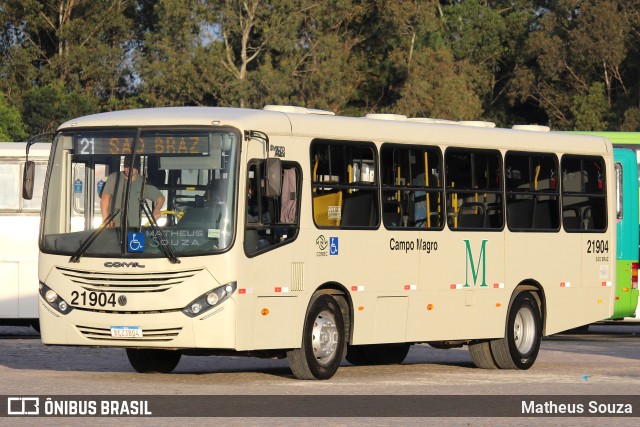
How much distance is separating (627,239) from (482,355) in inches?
312

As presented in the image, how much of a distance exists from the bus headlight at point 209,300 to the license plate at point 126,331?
1.67 ft

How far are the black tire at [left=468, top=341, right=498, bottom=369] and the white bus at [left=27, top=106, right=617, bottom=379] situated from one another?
0.03 metres

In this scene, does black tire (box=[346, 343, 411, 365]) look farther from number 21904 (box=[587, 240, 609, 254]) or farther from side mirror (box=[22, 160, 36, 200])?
side mirror (box=[22, 160, 36, 200])

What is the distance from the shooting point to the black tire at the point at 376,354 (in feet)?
69.6

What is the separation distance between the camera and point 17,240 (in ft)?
85.0

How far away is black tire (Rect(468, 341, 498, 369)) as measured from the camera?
2091 centimetres

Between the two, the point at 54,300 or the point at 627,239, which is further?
the point at 627,239

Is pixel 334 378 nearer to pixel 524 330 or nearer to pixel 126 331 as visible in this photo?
pixel 126 331

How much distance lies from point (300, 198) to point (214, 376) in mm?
2251

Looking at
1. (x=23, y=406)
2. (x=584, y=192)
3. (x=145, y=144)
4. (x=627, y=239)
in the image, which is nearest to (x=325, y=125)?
(x=145, y=144)

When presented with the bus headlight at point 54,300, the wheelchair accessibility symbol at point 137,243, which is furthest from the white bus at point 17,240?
the wheelchair accessibility symbol at point 137,243

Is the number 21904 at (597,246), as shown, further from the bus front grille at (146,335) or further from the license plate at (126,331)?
the license plate at (126,331)

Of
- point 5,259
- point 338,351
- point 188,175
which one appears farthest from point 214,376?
point 5,259

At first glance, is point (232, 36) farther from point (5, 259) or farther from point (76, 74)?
point (5, 259)
